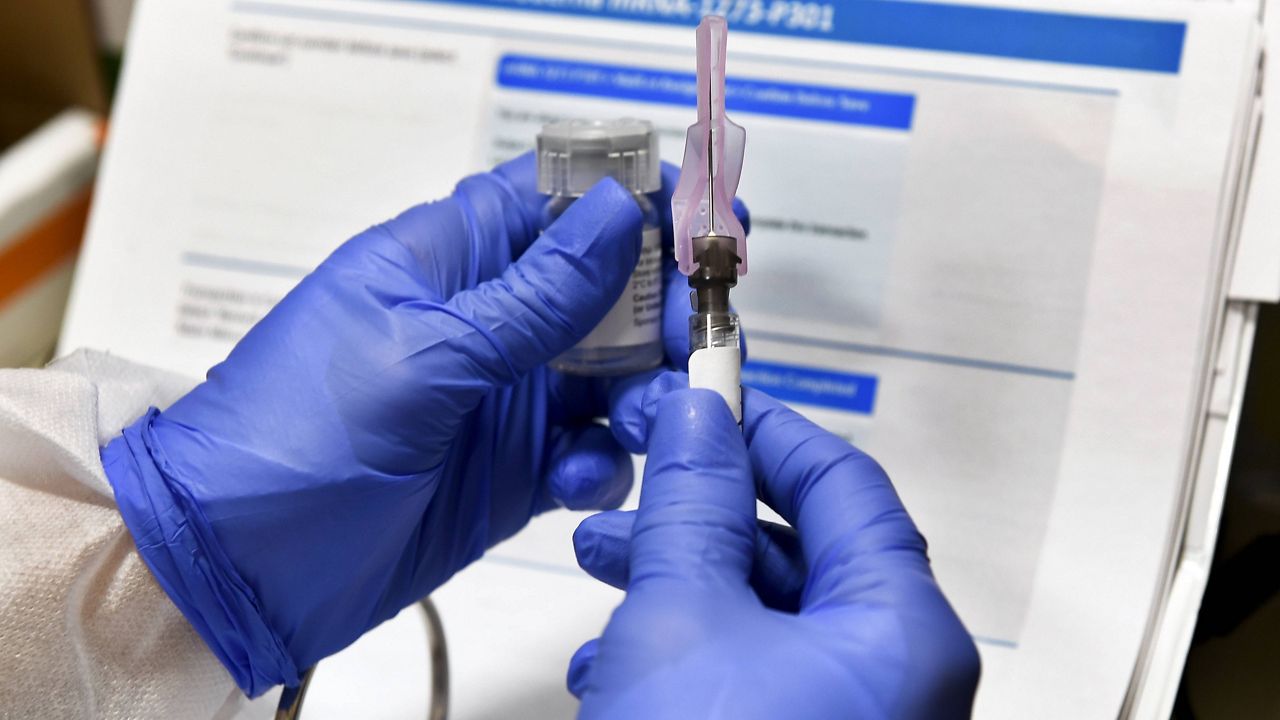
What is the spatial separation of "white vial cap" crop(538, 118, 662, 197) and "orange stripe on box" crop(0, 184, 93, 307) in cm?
69

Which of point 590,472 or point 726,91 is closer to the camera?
point 590,472

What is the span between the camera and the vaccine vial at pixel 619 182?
58cm

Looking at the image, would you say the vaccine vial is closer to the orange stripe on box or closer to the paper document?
the paper document

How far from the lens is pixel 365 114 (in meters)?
0.84

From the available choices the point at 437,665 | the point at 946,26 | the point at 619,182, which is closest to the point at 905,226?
the point at 946,26

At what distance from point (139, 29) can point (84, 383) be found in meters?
0.46

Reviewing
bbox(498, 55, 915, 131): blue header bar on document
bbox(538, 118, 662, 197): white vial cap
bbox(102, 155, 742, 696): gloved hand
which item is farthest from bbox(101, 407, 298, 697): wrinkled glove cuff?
bbox(498, 55, 915, 131): blue header bar on document

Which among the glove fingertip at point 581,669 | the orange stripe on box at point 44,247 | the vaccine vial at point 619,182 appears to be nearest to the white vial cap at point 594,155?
the vaccine vial at point 619,182

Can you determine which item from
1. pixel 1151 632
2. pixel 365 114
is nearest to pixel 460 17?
pixel 365 114

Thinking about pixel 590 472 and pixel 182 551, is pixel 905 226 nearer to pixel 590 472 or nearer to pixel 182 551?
pixel 590 472

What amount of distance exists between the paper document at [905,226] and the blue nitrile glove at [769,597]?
26 centimetres

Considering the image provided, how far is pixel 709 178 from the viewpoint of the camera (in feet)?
1.71

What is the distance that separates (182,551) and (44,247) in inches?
25.2

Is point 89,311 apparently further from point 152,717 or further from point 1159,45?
point 1159,45
